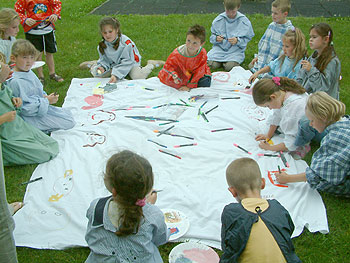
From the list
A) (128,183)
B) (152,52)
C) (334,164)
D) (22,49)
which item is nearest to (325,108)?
(334,164)

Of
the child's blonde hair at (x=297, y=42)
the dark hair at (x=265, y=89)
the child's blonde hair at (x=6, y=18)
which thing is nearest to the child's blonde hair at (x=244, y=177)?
the dark hair at (x=265, y=89)

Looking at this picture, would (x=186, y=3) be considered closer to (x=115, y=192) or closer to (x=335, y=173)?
(x=335, y=173)

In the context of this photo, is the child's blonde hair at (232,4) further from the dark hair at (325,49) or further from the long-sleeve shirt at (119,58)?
the dark hair at (325,49)

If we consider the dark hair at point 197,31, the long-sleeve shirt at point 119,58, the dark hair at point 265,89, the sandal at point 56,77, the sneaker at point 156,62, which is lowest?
the sandal at point 56,77

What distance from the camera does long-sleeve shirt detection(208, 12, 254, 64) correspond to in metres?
6.18

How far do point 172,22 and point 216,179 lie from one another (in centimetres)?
584

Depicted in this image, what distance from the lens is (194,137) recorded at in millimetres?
4133

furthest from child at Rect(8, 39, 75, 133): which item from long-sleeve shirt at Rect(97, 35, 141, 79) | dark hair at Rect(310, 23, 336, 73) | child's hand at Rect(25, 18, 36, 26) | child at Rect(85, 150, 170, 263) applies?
dark hair at Rect(310, 23, 336, 73)

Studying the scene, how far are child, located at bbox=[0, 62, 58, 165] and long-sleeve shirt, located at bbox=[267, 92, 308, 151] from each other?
259 centimetres

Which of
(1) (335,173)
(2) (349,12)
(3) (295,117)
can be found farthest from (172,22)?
(1) (335,173)

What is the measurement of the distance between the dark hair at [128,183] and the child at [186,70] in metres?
3.46

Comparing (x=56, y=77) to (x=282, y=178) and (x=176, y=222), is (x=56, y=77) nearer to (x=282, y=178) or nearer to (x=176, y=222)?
(x=176, y=222)

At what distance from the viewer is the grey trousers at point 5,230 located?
1874mm

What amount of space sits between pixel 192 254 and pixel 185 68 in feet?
10.9
